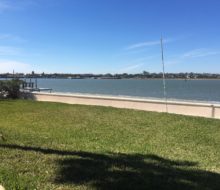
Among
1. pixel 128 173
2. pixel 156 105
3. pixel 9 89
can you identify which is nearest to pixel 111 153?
pixel 128 173

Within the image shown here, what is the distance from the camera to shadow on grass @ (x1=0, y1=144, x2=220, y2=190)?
6031 mm

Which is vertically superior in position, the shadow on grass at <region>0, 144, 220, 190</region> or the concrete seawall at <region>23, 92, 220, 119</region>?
the concrete seawall at <region>23, 92, 220, 119</region>

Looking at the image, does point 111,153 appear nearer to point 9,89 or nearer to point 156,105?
point 156,105

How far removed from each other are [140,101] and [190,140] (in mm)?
10324

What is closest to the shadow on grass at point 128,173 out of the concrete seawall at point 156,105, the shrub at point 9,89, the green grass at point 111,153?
the green grass at point 111,153

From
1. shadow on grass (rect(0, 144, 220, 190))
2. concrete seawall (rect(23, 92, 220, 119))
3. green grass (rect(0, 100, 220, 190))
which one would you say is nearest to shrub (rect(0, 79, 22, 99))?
concrete seawall (rect(23, 92, 220, 119))

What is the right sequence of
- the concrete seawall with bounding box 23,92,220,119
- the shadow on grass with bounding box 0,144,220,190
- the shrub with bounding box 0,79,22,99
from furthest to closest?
1. the shrub with bounding box 0,79,22,99
2. the concrete seawall with bounding box 23,92,220,119
3. the shadow on grass with bounding box 0,144,220,190

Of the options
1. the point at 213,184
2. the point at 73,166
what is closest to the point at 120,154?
the point at 73,166

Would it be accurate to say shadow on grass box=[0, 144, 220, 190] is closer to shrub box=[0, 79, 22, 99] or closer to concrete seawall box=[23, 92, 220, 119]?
concrete seawall box=[23, 92, 220, 119]

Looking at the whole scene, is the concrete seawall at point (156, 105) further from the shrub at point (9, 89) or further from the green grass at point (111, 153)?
the shrub at point (9, 89)

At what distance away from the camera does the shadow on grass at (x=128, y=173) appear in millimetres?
6031

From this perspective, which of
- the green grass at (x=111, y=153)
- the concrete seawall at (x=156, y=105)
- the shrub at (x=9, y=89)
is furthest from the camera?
the shrub at (x=9, y=89)

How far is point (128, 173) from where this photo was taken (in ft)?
21.7

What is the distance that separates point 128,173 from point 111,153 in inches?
84.2
